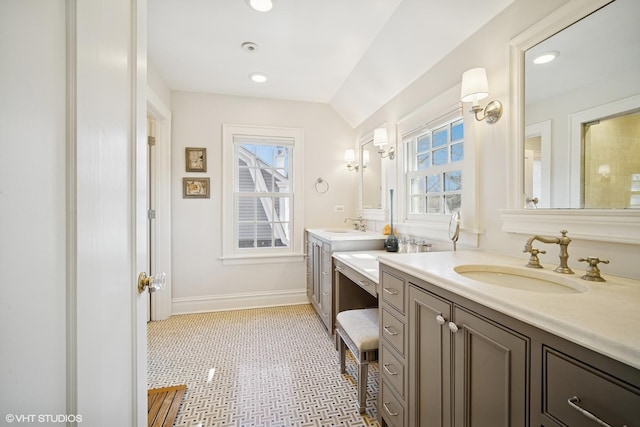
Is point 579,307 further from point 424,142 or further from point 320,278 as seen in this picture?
point 320,278

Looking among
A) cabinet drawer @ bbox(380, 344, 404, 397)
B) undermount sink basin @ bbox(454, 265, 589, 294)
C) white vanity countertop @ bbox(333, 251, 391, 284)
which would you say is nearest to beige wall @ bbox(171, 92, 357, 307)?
white vanity countertop @ bbox(333, 251, 391, 284)

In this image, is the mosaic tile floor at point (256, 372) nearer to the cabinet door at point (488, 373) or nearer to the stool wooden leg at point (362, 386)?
the stool wooden leg at point (362, 386)

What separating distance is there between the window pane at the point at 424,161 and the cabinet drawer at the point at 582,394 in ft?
5.59

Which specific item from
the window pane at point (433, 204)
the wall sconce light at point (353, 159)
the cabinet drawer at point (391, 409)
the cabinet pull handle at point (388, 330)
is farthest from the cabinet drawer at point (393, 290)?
→ the wall sconce light at point (353, 159)

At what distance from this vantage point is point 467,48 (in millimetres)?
1709

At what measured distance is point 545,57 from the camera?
125 cm

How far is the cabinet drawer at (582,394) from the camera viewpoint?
0.53 metres

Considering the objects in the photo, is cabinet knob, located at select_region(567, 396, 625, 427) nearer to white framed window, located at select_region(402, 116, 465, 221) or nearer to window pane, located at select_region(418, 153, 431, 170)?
white framed window, located at select_region(402, 116, 465, 221)

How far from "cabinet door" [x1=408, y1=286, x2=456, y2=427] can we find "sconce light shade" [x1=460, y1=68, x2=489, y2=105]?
3.68 feet

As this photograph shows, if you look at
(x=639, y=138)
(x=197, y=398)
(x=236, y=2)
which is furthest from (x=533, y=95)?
(x=197, y=398)

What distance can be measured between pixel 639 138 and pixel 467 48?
3.68 feet

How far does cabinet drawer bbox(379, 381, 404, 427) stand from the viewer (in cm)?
130

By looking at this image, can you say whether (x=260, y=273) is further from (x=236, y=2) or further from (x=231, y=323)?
(x=236, y=2)

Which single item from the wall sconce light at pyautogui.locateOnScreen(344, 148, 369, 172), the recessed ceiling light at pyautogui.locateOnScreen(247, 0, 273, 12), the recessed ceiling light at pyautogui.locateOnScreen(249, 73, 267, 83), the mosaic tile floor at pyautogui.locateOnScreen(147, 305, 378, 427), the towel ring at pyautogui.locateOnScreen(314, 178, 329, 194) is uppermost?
the recessed ceiling light at pyautogui.locateOnScreen(249, 73, 267, 83)
